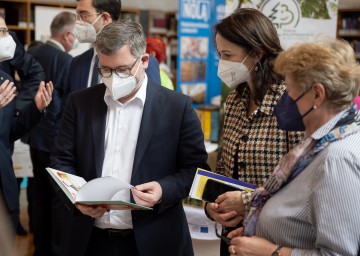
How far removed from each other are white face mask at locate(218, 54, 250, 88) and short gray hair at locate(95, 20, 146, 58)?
36 centimetres

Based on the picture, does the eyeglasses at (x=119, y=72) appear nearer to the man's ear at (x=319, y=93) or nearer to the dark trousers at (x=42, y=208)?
the man's ear at (x=319, y=93)

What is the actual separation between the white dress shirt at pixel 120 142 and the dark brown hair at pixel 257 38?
0.44 metres

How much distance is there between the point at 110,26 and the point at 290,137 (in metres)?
0.85

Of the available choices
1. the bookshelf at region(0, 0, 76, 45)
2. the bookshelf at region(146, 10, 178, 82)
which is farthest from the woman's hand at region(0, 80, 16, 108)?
the bookshelf at region(146, 10, 178, 82)

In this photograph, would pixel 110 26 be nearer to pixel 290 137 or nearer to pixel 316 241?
pixel 290 137

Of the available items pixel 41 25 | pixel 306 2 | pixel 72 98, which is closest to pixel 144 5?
pixel 41 25

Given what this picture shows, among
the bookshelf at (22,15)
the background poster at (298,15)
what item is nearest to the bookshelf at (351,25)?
the bookshelf at (22,15)

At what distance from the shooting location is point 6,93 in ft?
8.78

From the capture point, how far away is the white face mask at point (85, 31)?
10.2 ft

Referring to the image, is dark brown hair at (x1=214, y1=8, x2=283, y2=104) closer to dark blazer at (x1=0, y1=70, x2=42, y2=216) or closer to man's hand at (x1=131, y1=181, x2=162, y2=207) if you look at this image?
man's hand at (x1=131, y1=181, x2=162, y2=207)

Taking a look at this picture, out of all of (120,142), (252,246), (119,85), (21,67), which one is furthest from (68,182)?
(21,67)

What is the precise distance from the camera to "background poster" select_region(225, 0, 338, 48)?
348cm

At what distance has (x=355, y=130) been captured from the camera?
4.50 ft

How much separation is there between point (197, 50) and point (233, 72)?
335 cm
